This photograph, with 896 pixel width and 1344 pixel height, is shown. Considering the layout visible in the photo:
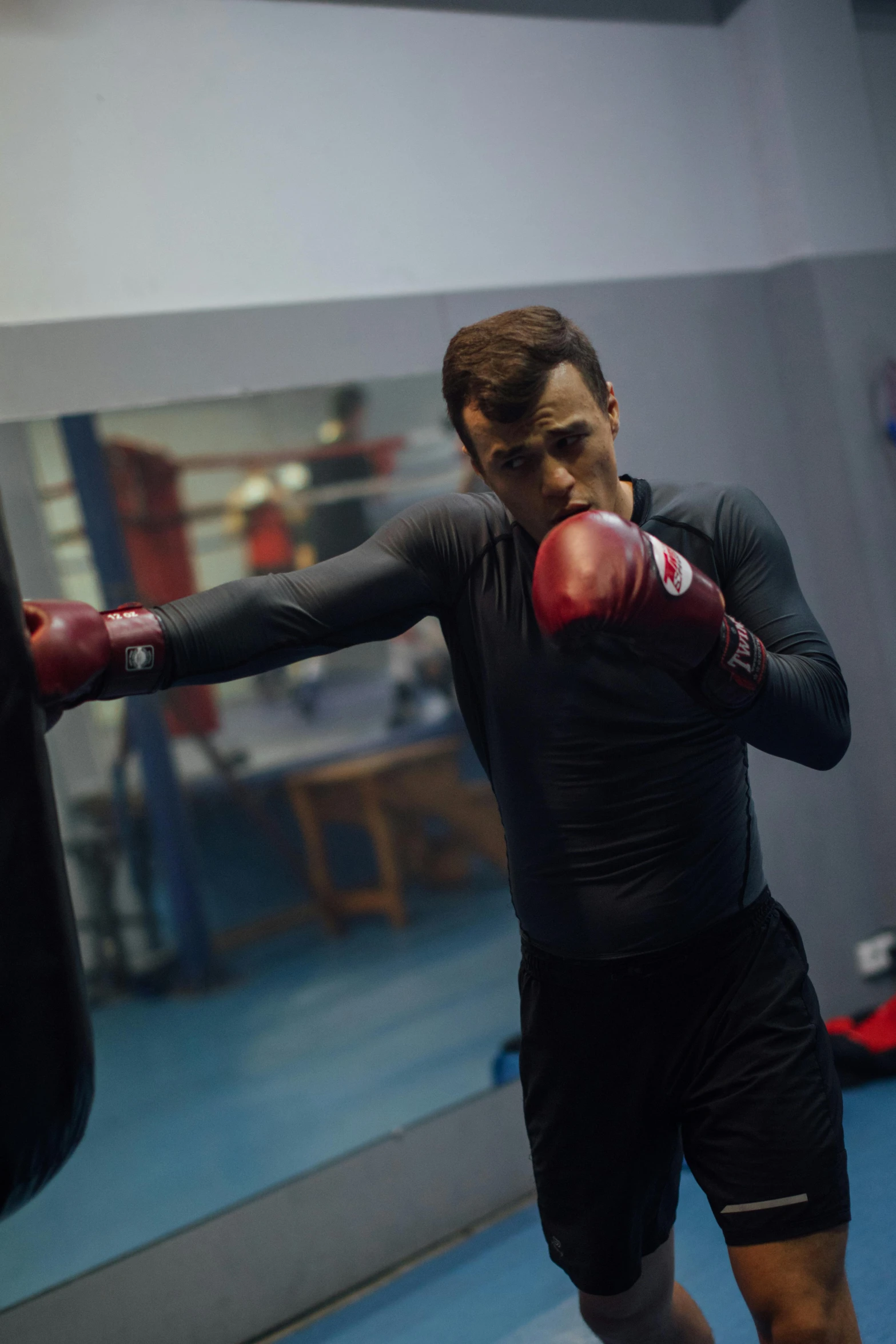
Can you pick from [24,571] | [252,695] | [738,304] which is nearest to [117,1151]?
[252,695]

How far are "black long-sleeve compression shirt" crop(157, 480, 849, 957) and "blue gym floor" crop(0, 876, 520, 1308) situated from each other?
1428 millimetres

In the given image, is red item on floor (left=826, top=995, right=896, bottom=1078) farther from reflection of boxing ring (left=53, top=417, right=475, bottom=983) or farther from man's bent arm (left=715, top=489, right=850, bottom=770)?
man's bent arm (left=715, top=489, right=850, bottom=770)

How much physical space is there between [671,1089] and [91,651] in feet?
2.77

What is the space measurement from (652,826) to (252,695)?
80.6 inches

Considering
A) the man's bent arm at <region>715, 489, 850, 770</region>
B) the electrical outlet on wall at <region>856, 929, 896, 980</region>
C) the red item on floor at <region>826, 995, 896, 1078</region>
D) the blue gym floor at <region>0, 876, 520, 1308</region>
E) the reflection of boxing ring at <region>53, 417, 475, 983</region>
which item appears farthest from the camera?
the electrical outlet on wall at <region>856, 929, 896, 980</region>

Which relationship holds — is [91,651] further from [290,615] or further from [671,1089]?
[671,1089]

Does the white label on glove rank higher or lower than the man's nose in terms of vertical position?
lower

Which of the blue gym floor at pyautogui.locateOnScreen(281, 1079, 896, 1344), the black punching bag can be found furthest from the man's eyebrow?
the blue gym floor at pyautogui.locateOnScreen(281, 1079, 896, 1344)

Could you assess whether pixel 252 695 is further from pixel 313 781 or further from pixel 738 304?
pixel 738 304

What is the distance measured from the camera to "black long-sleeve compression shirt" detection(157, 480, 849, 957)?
4.40 ft

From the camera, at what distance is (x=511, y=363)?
49.2 inches

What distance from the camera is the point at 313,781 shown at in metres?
3.23

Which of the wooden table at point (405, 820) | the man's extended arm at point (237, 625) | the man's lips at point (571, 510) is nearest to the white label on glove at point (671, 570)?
the man's lips at point (571, 510)

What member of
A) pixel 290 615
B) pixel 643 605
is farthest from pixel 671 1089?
pixel 290 615
